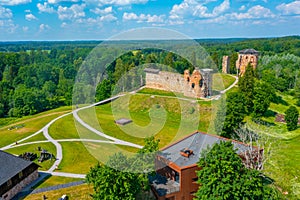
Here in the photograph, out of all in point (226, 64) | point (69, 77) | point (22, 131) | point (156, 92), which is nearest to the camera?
point (22, 131)

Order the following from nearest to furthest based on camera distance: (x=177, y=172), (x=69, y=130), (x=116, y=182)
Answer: (x=116, y=182), (x=177, y=172), (x=69, y=130)

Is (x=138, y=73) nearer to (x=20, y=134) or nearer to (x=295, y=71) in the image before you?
(x=20, y=134)

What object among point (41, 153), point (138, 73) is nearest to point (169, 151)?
point (41, 153)

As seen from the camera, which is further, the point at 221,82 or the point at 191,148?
the point at 221,82

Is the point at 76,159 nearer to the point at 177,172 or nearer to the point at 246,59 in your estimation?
the point at 177,172

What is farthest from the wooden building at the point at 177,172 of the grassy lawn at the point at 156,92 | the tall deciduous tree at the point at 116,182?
the grassy lawn at the point at 156,92

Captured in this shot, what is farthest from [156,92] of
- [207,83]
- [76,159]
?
[76,159]
